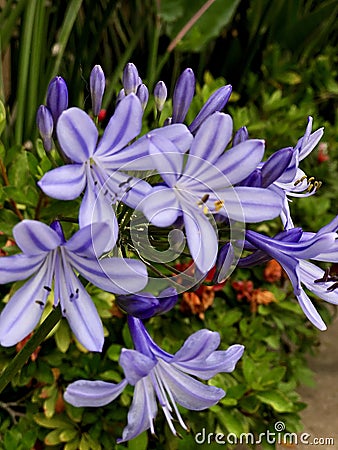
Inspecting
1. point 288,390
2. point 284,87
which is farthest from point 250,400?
point 284,87

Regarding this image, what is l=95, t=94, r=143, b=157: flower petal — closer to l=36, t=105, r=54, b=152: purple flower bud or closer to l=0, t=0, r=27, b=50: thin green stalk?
l=36, t=105, r=54, b=152: purple flower bud

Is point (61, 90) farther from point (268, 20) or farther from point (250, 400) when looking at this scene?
point (268, 20)

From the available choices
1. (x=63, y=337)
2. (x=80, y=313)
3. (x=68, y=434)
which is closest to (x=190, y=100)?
(x=80, y=313)

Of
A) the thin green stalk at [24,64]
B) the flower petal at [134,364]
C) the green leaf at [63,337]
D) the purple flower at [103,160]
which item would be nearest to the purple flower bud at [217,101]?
the purple flower at [103,160]

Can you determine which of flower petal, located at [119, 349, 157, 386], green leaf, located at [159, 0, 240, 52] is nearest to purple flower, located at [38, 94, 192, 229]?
flower petal, located at [119, 349, 157, 386]

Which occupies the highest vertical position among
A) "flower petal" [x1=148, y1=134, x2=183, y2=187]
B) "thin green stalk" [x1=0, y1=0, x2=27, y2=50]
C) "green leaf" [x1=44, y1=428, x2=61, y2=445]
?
"flower petal" [x1=148, y1=134, x2=183, y2=187]
